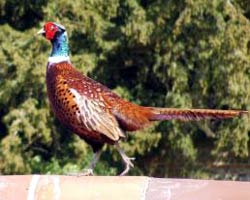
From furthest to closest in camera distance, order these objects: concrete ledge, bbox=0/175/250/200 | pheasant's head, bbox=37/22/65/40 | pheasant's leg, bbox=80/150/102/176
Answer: pheasant's head, bbox=37/22/65/40, pheasant's leg, bbox=80/150/102/176, concrete ledge, bbox=0/175/250/200

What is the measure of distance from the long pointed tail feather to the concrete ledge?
564 mm

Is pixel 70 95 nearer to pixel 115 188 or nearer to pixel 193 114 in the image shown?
pixel 193 114

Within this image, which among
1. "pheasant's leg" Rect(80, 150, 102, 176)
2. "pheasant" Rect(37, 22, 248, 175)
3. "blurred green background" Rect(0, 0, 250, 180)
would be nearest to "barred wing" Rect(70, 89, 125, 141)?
"pheasant" Rect(37, 22, 248, 175)

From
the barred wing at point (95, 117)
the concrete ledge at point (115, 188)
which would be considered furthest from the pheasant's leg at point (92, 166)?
the concrete ledge at point (115, 188)

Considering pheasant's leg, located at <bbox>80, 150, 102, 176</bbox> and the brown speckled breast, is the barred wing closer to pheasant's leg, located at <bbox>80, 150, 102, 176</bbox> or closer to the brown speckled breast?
the brown speckled breast

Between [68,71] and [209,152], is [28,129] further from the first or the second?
[68,71]

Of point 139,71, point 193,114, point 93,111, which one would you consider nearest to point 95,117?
point 93,111

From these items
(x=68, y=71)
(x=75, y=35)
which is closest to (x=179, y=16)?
(x=75, y=35)

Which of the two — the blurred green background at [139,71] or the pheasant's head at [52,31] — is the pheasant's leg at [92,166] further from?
the blurred green background at [139,71]

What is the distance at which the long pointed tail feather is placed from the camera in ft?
13.3

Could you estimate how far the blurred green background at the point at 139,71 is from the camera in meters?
9.37

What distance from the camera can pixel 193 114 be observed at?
13.7 ft

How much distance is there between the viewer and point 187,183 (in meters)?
3.55

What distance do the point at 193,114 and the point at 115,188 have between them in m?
0.75
